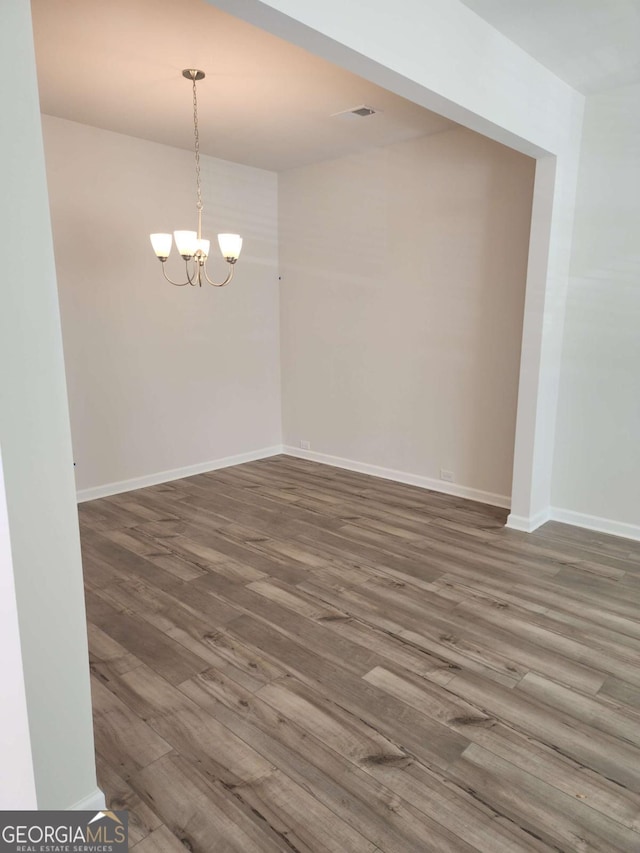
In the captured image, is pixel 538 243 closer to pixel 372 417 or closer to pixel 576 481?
pixel 576 481

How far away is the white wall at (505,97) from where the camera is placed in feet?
6.42

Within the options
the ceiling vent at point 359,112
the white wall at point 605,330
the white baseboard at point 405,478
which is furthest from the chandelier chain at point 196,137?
the white baseboard at point 405,478

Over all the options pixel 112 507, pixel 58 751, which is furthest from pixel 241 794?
pixel 112 507

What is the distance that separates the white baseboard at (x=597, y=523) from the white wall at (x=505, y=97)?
101mm

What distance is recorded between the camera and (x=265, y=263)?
224 inches

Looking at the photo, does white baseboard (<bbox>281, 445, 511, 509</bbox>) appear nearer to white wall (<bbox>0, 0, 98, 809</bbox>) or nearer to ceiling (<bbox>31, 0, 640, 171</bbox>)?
ceiling (<bbox>31, 0, 640, 171</bbox>)

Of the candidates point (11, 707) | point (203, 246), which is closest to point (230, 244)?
point (203, 246)

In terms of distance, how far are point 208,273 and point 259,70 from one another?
7.29ft

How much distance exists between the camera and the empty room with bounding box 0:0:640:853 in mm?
1619

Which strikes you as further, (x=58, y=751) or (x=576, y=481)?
(x=576, y=481)

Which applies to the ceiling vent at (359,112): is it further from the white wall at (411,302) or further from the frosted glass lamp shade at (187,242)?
the frosted glass lamp shade at (187,242)

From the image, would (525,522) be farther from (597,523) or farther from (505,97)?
(505,97)

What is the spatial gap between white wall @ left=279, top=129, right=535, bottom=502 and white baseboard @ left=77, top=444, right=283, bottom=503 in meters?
0.53

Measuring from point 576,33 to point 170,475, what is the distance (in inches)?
168
